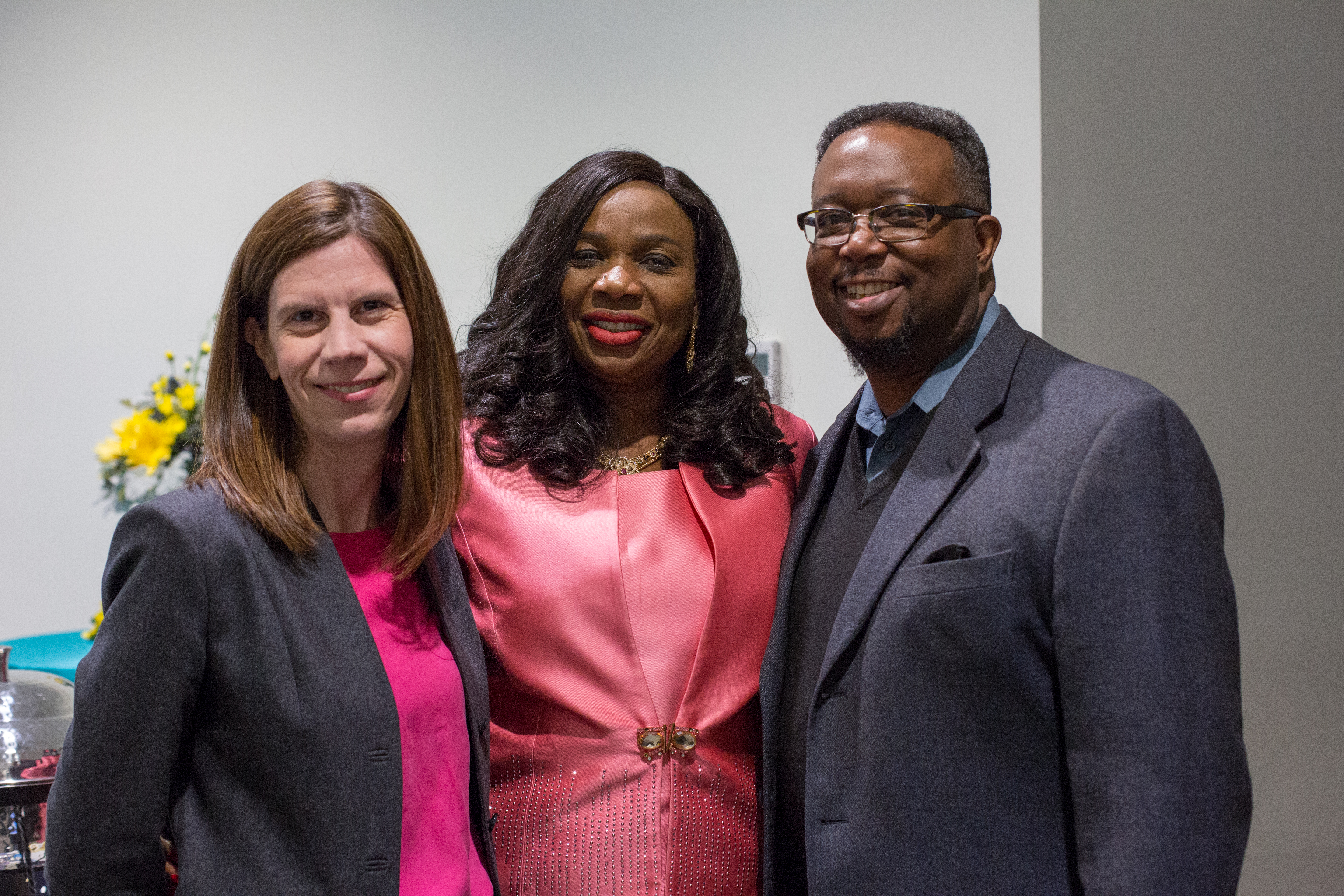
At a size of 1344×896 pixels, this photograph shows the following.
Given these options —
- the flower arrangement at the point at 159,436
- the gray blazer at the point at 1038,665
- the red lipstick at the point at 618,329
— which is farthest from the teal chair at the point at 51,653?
the gray blazer at the point at 1038,665

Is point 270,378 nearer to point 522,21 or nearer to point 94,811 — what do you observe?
point 94,811

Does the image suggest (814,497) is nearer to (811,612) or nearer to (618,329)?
(811,612)

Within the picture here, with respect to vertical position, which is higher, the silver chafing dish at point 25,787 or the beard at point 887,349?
the beard at point 887,349

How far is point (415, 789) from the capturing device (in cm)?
153

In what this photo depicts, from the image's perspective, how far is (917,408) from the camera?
1.78 meters

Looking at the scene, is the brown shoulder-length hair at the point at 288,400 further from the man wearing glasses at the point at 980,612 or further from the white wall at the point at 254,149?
the white wall at the point at 254,149

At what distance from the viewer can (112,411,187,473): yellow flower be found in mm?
2777

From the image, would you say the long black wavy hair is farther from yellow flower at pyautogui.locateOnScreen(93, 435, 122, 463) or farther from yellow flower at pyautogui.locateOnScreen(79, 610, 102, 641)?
yellow flower at pyautogui.locateOnScreen(79, 610, 102, 641)

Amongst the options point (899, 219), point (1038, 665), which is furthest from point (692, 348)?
point (1038, 665)

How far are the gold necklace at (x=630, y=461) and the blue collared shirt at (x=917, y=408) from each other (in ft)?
1.40

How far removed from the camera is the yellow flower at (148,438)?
2.78 m

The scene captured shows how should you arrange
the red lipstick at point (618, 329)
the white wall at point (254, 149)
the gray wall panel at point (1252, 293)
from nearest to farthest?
the red lipstick at point (618, 329) < the gray wall panel at point (1252, 293) < the white wall at point (254, 149)

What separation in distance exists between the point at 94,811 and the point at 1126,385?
1.36 meters

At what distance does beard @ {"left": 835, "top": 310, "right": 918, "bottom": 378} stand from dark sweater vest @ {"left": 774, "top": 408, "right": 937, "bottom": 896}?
98mm
